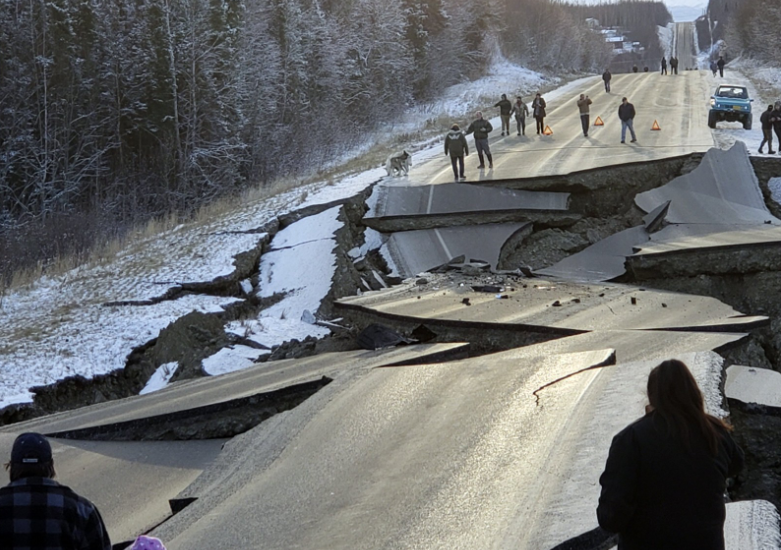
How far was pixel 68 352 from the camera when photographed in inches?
492

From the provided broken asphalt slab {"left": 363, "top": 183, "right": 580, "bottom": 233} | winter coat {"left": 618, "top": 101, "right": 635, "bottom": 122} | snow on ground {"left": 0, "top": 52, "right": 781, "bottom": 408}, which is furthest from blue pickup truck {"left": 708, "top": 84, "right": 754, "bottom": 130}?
snow on ground {"left": 0, "top": 52, "right": 781, "bottom": 408}

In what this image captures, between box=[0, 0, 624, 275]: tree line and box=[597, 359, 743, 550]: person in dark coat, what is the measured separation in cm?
2326

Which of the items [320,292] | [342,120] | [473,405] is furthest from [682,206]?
[342,120]

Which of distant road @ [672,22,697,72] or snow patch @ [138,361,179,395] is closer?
snow patch @ [138,361,179,395]

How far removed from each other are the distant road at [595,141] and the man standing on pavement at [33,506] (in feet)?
56.2

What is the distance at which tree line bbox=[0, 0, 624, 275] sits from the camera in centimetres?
3712

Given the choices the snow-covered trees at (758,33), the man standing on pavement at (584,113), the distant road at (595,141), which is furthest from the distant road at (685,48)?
the man standing on pavement at (584,113)

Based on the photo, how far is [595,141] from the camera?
88.3 feet

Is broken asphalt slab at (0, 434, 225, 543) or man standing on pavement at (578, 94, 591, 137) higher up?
man standing on pavement at (578, 94, 591, 137)

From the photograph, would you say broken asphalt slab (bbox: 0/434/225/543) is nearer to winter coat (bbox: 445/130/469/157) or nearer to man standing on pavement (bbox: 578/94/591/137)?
winter coat (bbox: 445/130/469/157)

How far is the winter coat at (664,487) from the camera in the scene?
3631 millimetres

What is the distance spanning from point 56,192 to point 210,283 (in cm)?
2475

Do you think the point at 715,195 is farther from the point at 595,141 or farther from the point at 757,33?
the point at 757,33

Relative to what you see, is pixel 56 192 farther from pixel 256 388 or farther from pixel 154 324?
pixel 256 388
